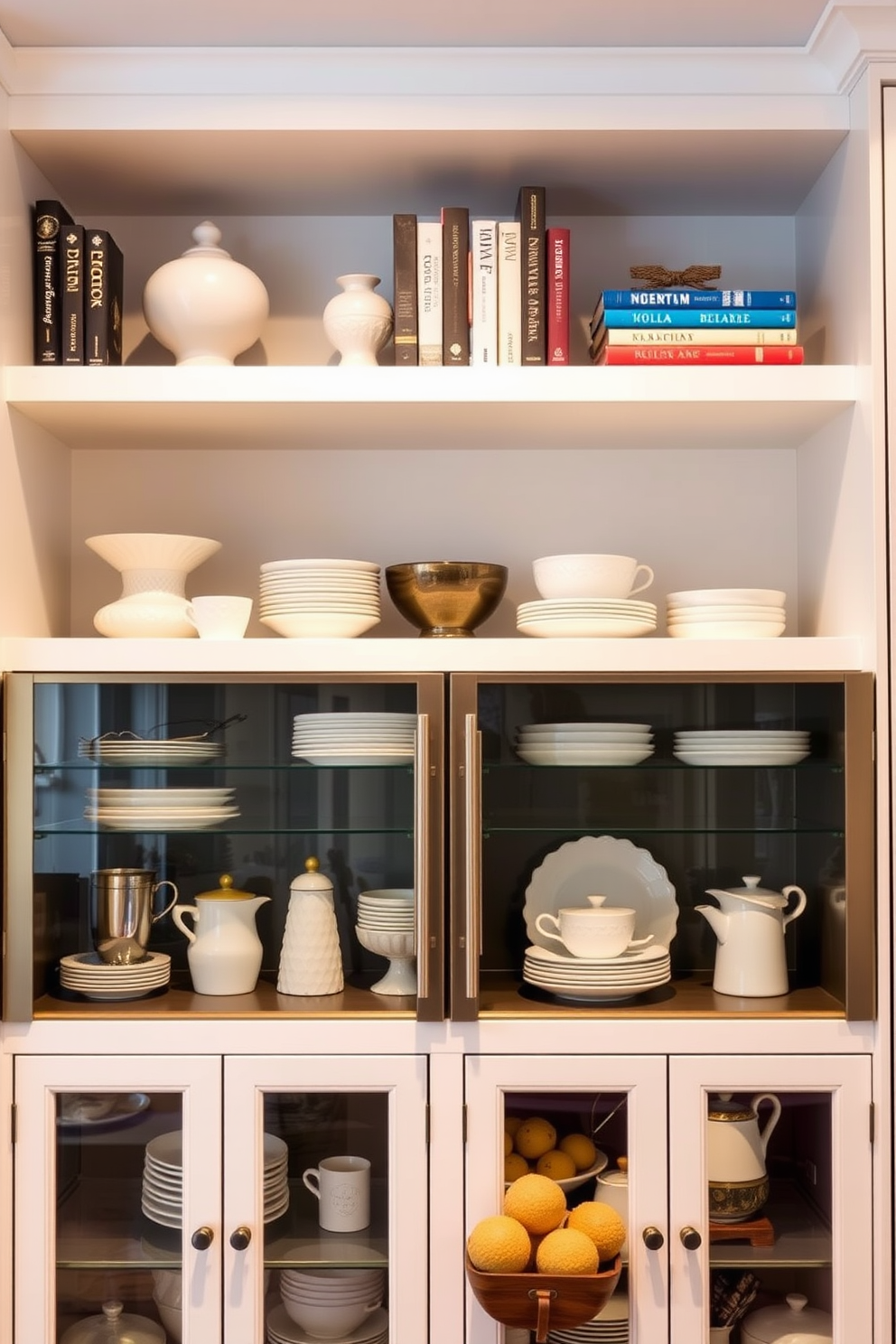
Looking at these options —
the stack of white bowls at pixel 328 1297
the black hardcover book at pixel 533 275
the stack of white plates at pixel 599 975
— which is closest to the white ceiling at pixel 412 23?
the black hardcover book at pixel 533 275

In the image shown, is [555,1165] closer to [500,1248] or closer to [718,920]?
[500,1248]

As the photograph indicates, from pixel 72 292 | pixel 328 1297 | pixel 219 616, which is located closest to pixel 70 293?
pixel 72 292

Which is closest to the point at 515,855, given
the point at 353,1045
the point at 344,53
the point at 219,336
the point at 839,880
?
the point at 353,1045

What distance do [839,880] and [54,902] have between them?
1294 millimetres

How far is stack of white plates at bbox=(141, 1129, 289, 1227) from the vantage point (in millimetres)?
1942

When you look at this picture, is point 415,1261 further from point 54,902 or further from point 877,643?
point 877,643

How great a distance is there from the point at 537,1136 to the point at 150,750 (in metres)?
0.89

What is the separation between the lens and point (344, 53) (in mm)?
1983

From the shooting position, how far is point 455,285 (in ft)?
6.84

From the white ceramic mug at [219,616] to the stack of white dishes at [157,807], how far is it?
264mm

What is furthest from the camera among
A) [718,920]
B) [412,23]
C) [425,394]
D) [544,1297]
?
[718,920]

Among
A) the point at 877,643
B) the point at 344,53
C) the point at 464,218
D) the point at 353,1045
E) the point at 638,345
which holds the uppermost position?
the point at 344,53

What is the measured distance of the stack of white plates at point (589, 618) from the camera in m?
2.01

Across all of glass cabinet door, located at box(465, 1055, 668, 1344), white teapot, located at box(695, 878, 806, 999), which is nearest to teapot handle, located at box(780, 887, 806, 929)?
white teapot, located at box(695, 878, 806, 999)
